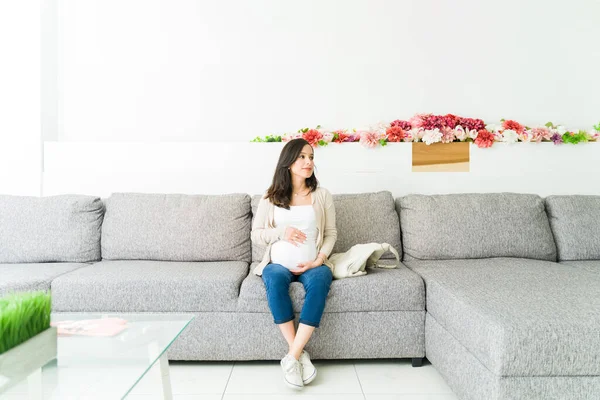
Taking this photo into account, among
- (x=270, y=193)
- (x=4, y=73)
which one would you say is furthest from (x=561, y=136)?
(x=4, y=73)

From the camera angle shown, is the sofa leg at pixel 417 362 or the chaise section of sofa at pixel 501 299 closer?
the chaise section of sofa at pixel 501 299

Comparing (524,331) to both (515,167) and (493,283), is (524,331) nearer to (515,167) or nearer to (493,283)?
(493,283)

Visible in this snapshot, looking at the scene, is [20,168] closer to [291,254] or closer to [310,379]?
[291,254]

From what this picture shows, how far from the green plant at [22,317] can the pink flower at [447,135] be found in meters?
2.67

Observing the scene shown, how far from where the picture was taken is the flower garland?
3.09m

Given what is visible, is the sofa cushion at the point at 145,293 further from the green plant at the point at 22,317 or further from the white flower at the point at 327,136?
the white flower at the point at 327,136

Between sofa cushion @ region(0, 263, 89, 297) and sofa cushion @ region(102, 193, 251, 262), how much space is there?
27 cm

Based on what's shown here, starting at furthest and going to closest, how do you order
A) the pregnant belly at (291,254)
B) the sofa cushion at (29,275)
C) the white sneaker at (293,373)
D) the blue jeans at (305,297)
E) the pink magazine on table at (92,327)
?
1. the pregnant belly at (291,254)
2. the sofa cushion at (29,275)
3. the blue jeans at (305,297)
4. the white sneaker at (293,373)
5. the pink magazine on table at (92,327)

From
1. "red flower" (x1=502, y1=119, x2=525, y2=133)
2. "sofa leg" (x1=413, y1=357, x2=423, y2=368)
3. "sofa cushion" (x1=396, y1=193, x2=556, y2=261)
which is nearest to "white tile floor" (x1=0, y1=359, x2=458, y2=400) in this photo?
"sofa leg" (x1=413, y1=357, x2=423, y2=368)

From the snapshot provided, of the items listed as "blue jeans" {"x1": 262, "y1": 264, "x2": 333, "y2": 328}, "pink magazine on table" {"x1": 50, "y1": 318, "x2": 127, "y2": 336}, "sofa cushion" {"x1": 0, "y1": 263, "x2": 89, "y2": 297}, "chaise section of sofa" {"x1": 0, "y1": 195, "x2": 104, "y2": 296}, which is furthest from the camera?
"chaise section of sofa" {"x1": 0, "y1": 195, "x2": 104, "y2": 296}

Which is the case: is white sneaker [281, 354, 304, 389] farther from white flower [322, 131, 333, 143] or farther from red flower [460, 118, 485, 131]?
red flower [460, 118, 485, 131]

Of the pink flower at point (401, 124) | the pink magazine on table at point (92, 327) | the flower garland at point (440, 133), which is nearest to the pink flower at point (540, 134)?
the flower garland at point (440, 133)

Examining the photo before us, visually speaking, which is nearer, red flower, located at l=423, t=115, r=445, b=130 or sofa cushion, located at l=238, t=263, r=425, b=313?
sofa cushion, located at l=238, t=263, r=425, b=313

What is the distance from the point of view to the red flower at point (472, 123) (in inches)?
123
